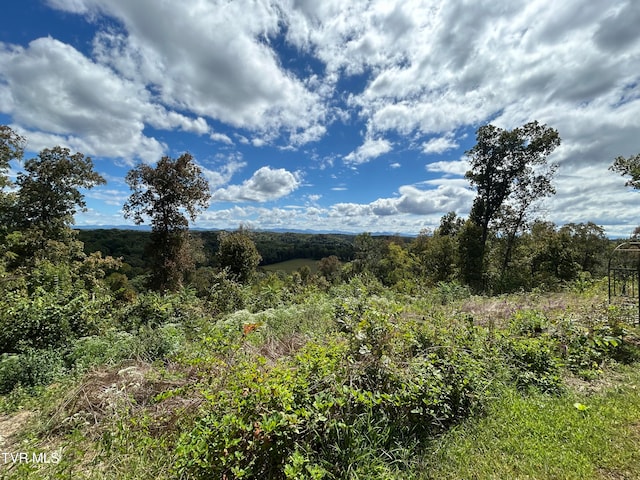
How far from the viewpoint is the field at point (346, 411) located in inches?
89.7

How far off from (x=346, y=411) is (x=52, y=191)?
17835 millimetres

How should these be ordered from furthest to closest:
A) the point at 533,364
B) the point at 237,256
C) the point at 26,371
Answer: the point at 237,256 → the point at 26,371 → the point at 533,364

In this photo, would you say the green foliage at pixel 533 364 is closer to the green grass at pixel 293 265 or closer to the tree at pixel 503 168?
the tree at pixel 503 168

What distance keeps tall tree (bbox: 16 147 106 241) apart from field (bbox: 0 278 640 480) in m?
13.5

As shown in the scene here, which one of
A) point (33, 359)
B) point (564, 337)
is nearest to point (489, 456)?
point (564, 337)

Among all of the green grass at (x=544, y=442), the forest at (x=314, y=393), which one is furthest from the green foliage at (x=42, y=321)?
the green grass at (x=544, y=442)

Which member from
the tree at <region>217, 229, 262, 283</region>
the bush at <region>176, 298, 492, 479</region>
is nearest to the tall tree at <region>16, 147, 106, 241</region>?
the tree at <region>217, 229, 262, 283</region>

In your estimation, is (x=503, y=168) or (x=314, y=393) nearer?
(x=314, y=393)

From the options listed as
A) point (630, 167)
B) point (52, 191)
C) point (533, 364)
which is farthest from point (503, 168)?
point (52, 191)

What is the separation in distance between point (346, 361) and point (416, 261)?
26.1 meters

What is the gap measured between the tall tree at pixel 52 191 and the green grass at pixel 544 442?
18.1 metres

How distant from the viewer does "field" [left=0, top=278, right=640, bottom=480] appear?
228cm

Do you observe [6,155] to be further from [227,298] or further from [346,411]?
[346,411]

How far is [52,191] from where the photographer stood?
14.0 m
